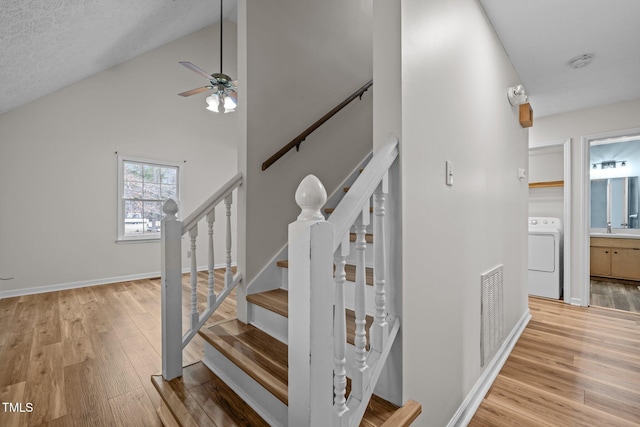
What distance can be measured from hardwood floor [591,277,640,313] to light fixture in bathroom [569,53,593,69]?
→ 2.85m

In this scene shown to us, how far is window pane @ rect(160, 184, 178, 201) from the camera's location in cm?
480

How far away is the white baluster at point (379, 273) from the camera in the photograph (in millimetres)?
992

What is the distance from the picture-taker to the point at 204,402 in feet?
4.30

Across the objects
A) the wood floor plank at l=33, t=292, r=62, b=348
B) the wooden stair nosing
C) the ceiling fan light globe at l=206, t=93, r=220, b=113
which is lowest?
the wood floor plank at l=33, t=292, r=62, b=348

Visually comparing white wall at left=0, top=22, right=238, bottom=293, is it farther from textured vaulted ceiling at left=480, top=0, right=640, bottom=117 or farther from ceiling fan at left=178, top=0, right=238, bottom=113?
textured vaulted ceiling at left=480, top=0, right=640, bottom=117

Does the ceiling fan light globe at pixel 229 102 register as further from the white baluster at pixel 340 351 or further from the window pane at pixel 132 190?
the white baluster at pixel 340 351

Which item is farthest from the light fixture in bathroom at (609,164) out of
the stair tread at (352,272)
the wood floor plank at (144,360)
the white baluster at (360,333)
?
the wood floor plank at (144,360)

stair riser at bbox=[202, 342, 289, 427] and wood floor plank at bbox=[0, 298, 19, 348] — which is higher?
stair riser at bbox=[202, 342, 289, 427]

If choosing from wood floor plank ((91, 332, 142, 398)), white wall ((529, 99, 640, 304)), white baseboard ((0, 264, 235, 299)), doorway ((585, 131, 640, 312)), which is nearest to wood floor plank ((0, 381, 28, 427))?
wood floor plank ((91, 332, 142, 398))

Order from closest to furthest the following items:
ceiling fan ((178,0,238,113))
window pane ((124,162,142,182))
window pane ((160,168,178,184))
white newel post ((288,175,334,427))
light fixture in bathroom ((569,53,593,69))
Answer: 1. white newel post ((288,175,334,427))
2. light fixture in bathroom ((569,53,593,69))
3. ceiling fan ((178,0,238,113))
4. window pane ((124,162,142,182))
5. window pane ((160,168,178,184))

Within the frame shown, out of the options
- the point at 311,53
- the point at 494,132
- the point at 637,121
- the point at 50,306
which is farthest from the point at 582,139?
the point at 50,306

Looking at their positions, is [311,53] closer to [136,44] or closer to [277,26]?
[277,26]

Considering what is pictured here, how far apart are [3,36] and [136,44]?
2181 mm

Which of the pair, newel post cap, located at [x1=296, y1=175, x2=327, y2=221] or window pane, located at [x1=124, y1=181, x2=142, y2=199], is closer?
newel post cap, located at [x1=296, y1=175, x2=327, y2=221]
